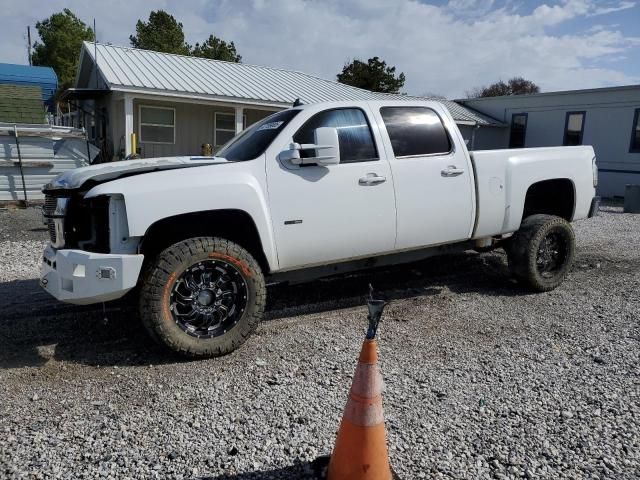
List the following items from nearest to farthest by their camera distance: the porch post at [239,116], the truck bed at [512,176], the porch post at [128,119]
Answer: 1. the truck bed at [512,176]
2. the porch post at [128,119]
3. the porch post at [239,116]

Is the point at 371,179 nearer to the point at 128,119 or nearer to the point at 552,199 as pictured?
the point at 552,199

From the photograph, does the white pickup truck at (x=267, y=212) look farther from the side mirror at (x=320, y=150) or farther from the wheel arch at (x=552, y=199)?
the wheel arch at (x=552, y=199)

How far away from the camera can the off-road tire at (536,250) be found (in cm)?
577

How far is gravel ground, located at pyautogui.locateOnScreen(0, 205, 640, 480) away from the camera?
2.84 metres

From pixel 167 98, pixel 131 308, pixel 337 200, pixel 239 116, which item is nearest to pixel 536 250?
pixel 337 200

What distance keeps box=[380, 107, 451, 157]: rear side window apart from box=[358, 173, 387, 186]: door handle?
1.15ft

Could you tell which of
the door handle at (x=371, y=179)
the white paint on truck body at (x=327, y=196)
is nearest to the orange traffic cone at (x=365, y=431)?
the white paint on truck body at (x=327, y=196)

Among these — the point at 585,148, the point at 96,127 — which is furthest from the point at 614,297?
the point at 96,127

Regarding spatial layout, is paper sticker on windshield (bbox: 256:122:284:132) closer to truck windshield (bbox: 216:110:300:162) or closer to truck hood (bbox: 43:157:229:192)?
truck windshield (bbox: 216:110:300:162)

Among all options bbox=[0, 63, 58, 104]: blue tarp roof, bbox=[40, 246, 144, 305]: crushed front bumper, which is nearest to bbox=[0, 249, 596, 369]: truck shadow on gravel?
bbox=[40, 246, 144, 305]: crushed front bumper

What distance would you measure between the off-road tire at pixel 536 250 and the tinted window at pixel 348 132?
2.16 metres

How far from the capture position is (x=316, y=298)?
5.78 m

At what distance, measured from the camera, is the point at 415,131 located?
512 centimetres

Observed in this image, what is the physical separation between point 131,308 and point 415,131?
3333mm
